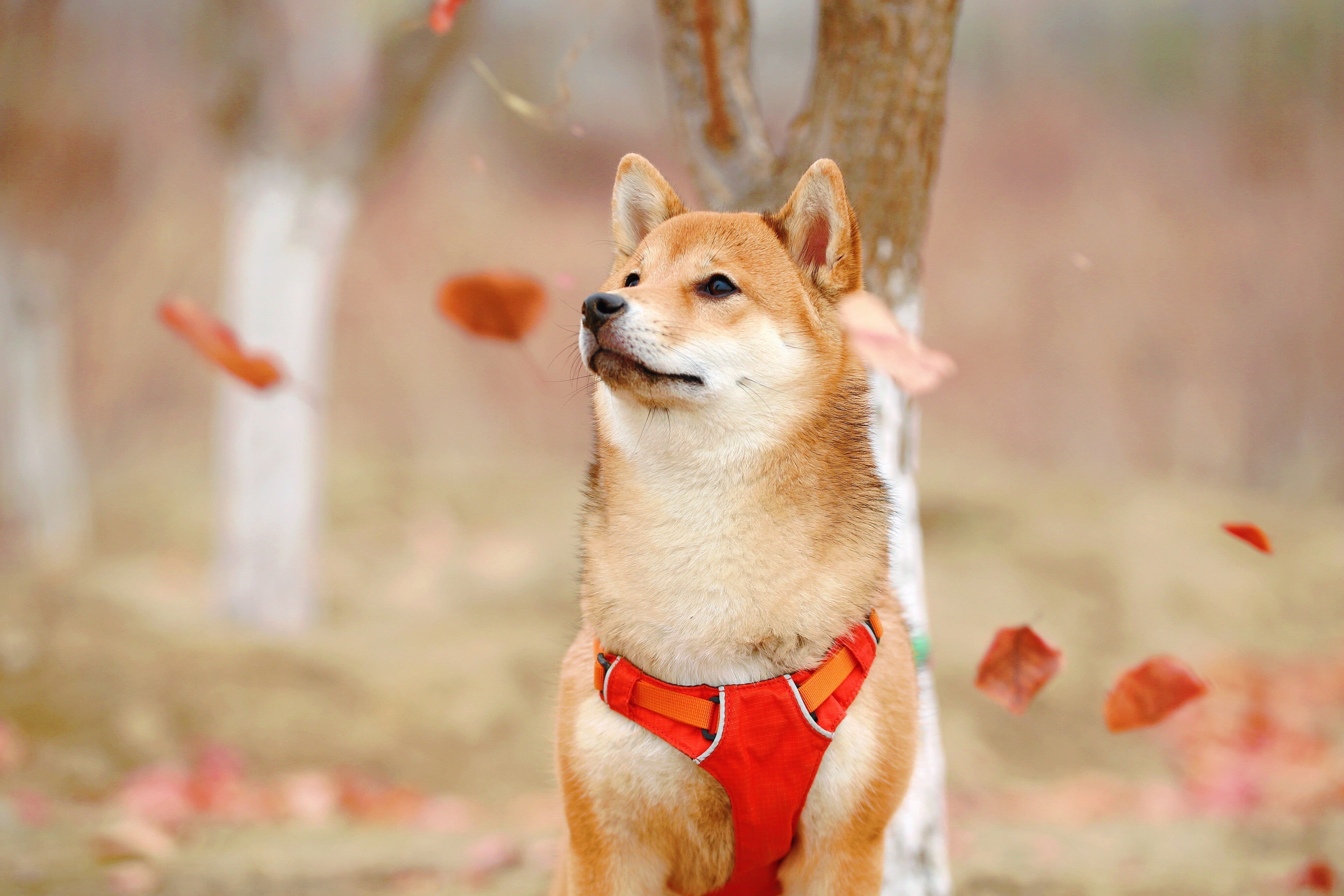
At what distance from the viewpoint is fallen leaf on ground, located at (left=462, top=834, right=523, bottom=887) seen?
4.11 m

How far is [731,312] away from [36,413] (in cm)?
863

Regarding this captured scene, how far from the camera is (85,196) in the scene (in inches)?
361

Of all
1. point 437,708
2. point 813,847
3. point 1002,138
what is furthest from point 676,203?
point 1002,138

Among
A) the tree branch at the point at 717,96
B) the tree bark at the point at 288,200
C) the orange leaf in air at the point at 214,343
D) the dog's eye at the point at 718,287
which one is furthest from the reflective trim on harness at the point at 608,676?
the tree bark at the point at 288,200

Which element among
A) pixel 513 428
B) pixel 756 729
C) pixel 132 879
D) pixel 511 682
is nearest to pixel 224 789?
pixel 132 879

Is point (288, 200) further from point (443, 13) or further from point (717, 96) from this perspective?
point (717, 96)

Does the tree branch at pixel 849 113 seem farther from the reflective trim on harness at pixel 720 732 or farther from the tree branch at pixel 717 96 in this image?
the reflective trim on harness at pixel 720 732

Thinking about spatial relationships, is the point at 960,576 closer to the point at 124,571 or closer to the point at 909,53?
the point at 909,53

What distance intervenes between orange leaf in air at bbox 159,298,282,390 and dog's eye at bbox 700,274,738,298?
1797 millimetres

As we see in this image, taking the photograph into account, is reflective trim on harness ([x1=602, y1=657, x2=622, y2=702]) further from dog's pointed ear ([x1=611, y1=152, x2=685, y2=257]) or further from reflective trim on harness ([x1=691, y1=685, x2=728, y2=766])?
dog's pointed ear ([x1=611, y1=152, x2=685, y2=257])

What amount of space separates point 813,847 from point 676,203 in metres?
1.47

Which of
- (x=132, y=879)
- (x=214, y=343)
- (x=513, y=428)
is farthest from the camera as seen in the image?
(x=513, y=428)

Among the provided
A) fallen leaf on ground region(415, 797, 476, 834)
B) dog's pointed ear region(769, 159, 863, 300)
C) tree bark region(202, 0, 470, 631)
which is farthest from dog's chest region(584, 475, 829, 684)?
tree bark region(202, 0, 470, 631)

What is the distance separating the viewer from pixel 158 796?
16.9 ft
